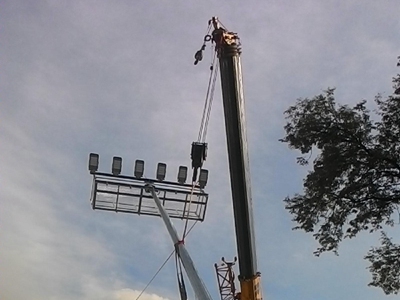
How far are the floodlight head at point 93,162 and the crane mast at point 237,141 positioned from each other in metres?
11.1

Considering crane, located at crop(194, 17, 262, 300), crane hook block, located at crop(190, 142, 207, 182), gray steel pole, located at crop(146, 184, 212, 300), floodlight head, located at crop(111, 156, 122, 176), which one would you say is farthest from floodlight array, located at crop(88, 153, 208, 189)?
crane, located at crop(194, 17, 262, 300)

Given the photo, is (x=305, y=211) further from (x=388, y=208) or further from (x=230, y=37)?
(x=230, y=37)

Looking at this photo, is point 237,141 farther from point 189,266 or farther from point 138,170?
point 138,170

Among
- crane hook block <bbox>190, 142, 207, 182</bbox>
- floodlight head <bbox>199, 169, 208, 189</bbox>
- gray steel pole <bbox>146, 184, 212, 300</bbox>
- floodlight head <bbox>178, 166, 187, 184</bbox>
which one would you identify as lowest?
gray steel pole <bbox>146, 184, 212, 300</bbox>

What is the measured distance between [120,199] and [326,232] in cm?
1074

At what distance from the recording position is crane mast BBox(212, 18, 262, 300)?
36.7ft

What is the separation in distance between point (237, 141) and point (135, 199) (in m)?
12.4

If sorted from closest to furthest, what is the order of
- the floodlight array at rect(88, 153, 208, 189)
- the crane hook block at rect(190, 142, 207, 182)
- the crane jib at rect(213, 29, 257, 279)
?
the crane jib at rect(213, 29, 257, 279)
the crane hook block at rect(190, 142, 207, 182)
the floodlight array at rect(88, 153, 208, 189)

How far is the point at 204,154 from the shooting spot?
1616 cm

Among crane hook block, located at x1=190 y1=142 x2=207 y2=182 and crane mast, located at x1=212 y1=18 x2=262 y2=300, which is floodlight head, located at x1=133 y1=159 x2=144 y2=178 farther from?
crane mast, located at x1=212 y1=18 x2=262 y2=300

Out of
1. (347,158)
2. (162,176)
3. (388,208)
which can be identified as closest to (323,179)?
(347,158)

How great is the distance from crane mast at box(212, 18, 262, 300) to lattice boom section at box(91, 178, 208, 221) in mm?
10068

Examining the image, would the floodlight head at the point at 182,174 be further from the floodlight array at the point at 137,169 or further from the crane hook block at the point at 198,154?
the crane hook block at the point at 198,154

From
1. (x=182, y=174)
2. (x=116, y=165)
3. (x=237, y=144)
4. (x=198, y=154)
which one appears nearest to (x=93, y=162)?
(x=116, y=165)
